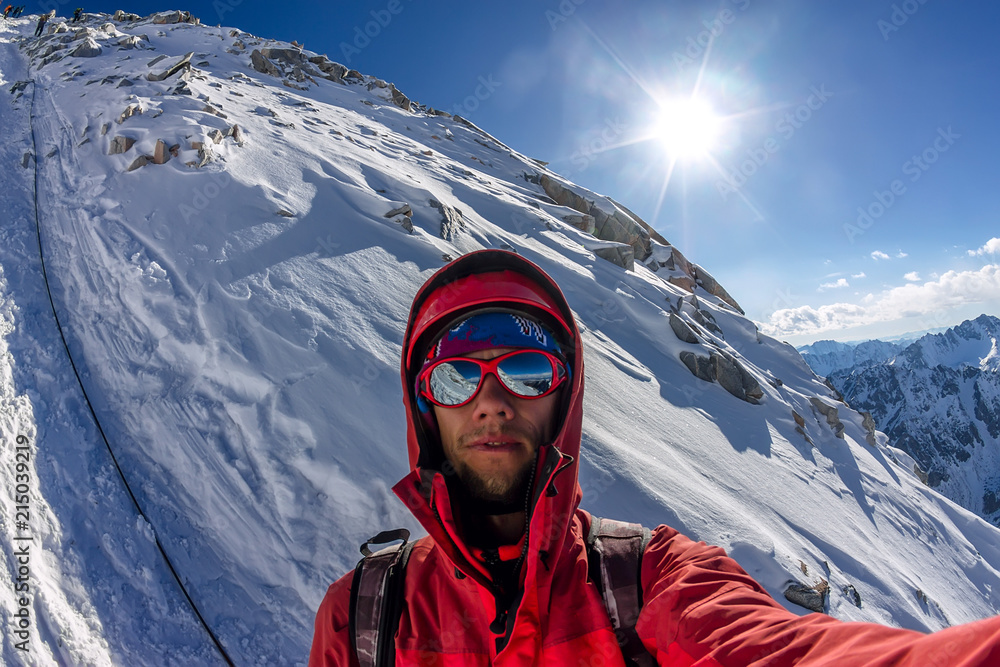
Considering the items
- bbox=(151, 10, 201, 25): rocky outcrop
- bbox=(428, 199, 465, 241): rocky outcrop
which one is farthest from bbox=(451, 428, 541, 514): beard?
bbox=(151, 10, 201, 25): rocky outcrop

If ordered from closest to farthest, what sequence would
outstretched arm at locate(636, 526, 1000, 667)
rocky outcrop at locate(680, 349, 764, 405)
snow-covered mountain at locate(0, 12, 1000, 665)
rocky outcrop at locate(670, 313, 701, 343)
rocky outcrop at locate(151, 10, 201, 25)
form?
outstretched arm at locate(636, 526, 1000, 667) < snow-covered mountain at locate(0, 12, 1000, 665) < rocky outcrop at locate(680, 349, 764, 405) < rocky outcrop at locate(670, 313, 701, 343) < rocky outcrop at locate(151, 10, 201, 25)

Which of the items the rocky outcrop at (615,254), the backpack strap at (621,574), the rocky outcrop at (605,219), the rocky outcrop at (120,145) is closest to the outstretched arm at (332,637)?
the backpack strap at (621,574)

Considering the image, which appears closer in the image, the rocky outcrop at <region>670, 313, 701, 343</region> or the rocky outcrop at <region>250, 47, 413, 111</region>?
the rocky outcrop at <region>670, 313, 701, 343</region>

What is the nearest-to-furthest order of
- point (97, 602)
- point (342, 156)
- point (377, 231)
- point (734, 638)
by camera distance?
point (734, 638), point (97, 602), point (377, 231), point (342, 156)

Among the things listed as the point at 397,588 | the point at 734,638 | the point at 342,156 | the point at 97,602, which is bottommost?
the point at 97,602

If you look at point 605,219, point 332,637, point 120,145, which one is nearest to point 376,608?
point 332,637

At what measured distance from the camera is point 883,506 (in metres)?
9.85

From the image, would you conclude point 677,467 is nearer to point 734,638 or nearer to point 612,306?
point 734,638

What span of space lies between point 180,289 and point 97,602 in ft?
14.7

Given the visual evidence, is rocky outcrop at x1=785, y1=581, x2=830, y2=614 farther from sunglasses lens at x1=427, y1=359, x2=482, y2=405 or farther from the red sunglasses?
sunglasses lens at x1=427, y1=359, x2=482, y2=405

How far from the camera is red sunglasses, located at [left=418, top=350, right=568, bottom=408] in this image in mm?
1899

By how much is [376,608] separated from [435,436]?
2.39 feet

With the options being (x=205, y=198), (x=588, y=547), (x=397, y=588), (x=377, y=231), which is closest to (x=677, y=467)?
(x=588, y=547)

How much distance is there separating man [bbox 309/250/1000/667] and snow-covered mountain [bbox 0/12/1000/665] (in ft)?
8.42
